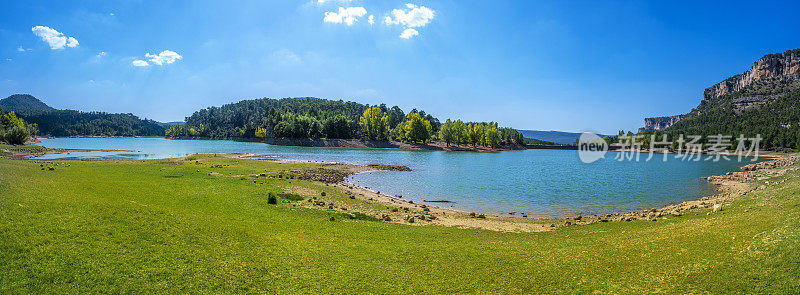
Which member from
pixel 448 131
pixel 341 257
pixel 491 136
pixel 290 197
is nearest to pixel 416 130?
pixel 448 131

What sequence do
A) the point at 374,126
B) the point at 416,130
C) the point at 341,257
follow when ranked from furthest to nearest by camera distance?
the point at 374,126 < the point at 416,130 < the point at 341,257

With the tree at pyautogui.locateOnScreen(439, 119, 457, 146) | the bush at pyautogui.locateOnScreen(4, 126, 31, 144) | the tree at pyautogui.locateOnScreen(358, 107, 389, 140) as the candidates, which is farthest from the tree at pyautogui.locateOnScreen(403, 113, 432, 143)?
the bush at pyautogui.locateOnScreen(4, 126, 31, 144)

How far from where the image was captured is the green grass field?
8.40m

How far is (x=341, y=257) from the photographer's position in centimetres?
1151

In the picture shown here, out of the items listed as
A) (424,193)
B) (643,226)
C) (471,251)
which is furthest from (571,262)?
(424,193)

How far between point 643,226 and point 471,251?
1088 cm

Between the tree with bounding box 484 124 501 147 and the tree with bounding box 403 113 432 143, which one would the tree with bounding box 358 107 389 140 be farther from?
the tree with bounding box 484 124 501 147

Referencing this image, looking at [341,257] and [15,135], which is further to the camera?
[15,135]

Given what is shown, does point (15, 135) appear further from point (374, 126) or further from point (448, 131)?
point (448, 131)

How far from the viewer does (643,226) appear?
17656 mm

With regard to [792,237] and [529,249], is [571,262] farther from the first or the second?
[792,237]

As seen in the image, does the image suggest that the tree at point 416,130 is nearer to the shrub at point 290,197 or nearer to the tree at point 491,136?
the tree at point 491,136

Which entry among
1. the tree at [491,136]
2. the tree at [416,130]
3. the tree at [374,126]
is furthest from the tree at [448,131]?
the tree at [374,126]

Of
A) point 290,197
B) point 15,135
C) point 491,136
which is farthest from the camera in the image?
point 491,136
